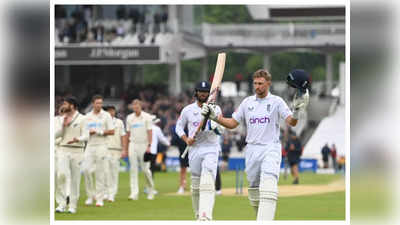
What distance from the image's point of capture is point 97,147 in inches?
762

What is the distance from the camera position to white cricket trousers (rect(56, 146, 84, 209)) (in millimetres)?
16906

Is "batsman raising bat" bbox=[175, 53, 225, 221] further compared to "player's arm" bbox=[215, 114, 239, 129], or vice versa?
"batsman raising bat" bbox=[175, 53, 225, 221]

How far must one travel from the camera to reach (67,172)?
17.1 metres

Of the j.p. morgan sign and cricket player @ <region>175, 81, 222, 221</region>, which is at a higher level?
the j.p. morgan sign

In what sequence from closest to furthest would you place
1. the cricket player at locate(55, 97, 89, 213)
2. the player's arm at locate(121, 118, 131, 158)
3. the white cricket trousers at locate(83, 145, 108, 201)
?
the cricket player at locate(55, 97, 89, 213) → the white cricket trousers at locate(83, 145, 108, 201) → the player's arm at locate(121, 118, 131, 158)

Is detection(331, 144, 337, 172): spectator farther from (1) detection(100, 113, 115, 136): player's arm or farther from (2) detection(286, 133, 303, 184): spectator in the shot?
(1) detection(100, 113, 115, 136): player's arm

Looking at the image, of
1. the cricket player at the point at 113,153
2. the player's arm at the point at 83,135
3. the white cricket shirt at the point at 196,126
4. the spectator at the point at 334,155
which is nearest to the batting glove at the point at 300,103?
the white cricket shirt at the point at 196,126

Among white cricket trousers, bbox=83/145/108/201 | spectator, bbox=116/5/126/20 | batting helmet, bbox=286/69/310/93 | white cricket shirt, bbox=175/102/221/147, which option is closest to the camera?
batting helmet, bbox=286/69/310/93

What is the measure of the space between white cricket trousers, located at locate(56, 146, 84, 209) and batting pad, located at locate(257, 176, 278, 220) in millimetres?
6274

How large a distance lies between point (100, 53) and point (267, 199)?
34492 millimetres

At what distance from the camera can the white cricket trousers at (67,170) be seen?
16906mm

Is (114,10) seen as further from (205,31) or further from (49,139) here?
(49,139)

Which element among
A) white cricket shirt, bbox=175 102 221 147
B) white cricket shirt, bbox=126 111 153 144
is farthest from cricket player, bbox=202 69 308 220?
white cricket shirt, bbox=126 111 153 144

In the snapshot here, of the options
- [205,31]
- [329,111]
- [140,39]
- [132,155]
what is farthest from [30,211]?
[205,31]
